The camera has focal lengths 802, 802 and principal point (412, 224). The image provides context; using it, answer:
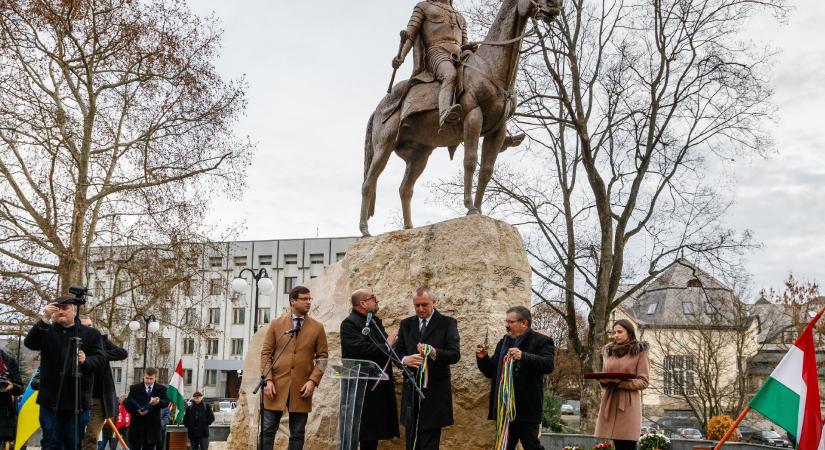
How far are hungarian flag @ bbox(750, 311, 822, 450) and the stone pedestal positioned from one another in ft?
8.09

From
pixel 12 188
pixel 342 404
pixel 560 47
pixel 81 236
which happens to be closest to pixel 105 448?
pixel 81 236

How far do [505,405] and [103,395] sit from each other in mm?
4215

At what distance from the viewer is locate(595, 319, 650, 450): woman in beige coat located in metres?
6.86

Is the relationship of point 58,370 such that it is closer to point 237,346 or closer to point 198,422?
point 198,422

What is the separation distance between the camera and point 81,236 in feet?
68.7

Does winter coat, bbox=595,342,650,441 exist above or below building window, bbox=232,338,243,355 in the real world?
above

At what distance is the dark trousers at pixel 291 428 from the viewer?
22.9 ft

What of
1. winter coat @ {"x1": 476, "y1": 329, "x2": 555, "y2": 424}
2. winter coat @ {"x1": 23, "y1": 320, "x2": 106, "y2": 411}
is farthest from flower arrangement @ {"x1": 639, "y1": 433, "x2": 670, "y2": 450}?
winter coat @ {"x1": 23, "y1": 320, "x2": 106, "y2": 411}

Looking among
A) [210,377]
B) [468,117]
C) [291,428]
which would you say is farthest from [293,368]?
[210,377]

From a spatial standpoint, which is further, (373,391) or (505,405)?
(373,391)

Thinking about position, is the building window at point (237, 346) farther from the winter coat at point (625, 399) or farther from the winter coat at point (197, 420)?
the winter coat at point (625, 399)

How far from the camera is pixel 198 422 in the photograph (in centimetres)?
1636

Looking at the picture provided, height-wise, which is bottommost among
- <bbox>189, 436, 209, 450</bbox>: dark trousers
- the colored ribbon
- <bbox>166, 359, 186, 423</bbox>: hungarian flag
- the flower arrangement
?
<bbox>189, 436, 209, 450</bbox>: dark trousers

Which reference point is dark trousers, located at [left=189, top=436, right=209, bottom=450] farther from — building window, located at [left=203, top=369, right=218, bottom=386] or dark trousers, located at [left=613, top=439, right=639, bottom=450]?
building window, located at [left=203, top=369, right=218, bottom=386]
